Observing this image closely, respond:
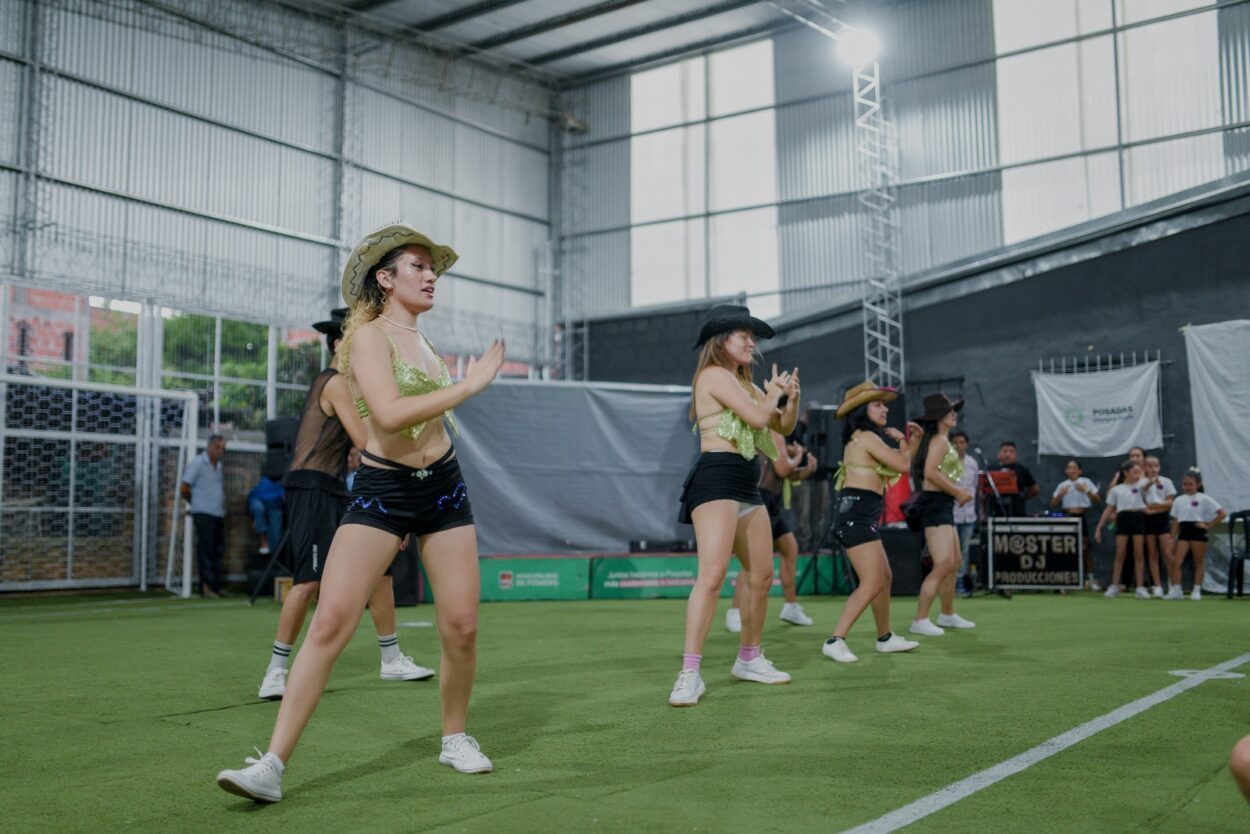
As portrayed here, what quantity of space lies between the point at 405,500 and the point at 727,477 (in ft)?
7.45

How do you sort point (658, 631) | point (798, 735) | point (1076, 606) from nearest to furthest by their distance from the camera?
point (798, 735) → point (658, 631) → point (1076, 606)

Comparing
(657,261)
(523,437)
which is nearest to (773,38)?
(657,261)

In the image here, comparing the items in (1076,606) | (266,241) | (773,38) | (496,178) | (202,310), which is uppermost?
(773,38)

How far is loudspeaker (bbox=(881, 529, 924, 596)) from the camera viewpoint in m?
14.2

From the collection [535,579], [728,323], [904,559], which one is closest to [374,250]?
[728,323]

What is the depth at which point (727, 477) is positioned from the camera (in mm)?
5680

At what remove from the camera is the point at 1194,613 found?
11031 millimetres

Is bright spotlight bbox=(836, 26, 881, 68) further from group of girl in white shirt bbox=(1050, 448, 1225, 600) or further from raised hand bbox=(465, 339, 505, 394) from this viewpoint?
raised hand bbox=(465, 339, 505, 394)

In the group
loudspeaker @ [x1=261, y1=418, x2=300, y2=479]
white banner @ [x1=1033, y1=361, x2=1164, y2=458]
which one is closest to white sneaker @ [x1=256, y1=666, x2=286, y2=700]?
loudspeaker @ [x1=261, y1=418, x2=300, y2=479]

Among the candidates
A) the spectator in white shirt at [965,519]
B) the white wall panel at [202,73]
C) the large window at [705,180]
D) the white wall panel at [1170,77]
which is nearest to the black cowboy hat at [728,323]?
the spectator in white shirt at [965,519]

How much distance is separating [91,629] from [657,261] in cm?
1847

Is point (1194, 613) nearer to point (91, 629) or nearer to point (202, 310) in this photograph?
point (91, 629)

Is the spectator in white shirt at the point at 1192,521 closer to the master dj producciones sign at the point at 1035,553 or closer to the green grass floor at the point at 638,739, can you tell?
the master dj producciones sign at the point at 1035,553

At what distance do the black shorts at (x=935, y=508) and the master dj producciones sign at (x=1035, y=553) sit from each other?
22.7ft
